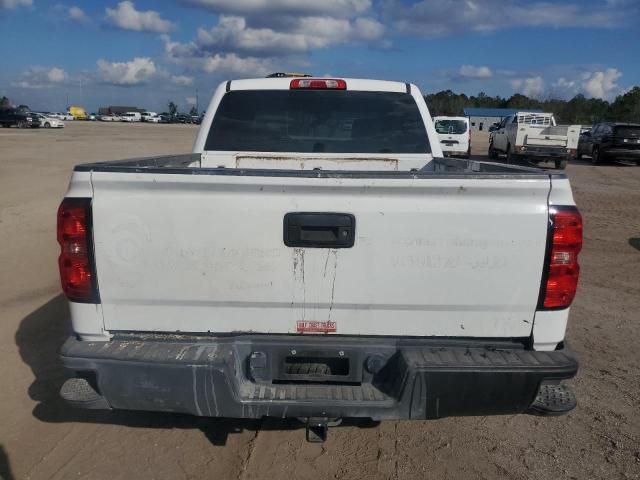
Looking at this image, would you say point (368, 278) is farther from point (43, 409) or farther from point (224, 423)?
point (43, 409)

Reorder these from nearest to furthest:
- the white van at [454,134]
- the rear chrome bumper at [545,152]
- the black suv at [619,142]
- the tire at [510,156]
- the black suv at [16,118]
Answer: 1. the rear chrome bumper at [545,152]
2. the tire at [510,156]
3. the black suv at [619,142]
4. the white van at [454,134]
5. the black suv at [16,118]

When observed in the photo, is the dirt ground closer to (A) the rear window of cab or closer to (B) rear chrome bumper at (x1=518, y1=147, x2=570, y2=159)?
(A) the rear window of cab

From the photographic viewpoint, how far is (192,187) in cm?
259

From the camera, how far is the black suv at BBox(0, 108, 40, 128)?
46.5 metres

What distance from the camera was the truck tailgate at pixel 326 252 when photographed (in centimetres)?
259

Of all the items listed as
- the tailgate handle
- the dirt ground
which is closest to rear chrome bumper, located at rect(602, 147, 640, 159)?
the dirt ground

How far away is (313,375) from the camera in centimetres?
280

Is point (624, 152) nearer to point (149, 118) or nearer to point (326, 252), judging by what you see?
point (326, 252)

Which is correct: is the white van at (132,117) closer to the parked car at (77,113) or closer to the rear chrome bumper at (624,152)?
the parked car at (77,113)

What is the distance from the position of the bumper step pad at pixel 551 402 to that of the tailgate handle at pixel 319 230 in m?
1.28

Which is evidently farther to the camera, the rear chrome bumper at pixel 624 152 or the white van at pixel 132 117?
the white van at pixel 132 117

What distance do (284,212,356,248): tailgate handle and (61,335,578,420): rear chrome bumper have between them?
1.65ft

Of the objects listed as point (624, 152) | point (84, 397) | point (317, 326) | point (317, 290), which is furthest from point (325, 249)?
point (624, 152)

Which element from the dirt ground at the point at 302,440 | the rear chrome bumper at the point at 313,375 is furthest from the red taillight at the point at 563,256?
the dirt ground at the point at 302,440
